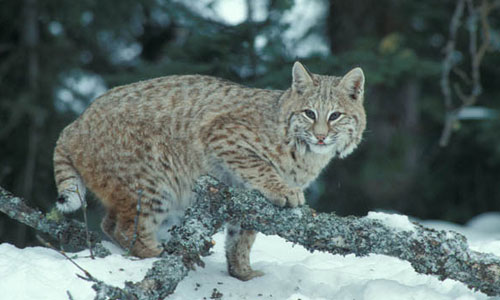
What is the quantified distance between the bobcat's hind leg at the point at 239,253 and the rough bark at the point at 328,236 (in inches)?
26.9

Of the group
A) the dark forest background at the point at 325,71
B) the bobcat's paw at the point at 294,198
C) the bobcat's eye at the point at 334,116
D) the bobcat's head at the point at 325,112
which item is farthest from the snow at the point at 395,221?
the dark forest background at the point at 325,71

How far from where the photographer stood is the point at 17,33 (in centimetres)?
701

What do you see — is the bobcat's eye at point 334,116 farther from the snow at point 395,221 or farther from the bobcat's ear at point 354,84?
the snow at point 395,221

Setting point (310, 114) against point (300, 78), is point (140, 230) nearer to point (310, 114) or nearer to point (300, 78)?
point (310, 114)

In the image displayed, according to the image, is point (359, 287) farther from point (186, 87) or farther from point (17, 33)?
point (17, 33)

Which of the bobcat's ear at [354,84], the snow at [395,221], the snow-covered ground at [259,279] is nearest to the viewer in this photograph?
the snow-covered ground at [259,279]

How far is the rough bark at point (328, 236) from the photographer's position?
3.13 m

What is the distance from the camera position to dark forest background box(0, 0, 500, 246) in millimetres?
6070

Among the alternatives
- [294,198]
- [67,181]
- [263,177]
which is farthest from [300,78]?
[67,181]

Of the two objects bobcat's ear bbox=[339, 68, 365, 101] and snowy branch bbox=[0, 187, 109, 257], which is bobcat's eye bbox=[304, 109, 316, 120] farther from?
snowy branch bbox=[0, 187, 109, 257]

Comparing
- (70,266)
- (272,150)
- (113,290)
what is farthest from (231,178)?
(113,290)

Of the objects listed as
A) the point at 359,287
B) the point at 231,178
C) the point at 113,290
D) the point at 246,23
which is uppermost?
the point at 246,23

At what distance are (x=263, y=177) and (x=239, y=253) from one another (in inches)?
23.2

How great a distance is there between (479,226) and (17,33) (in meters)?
6.08
